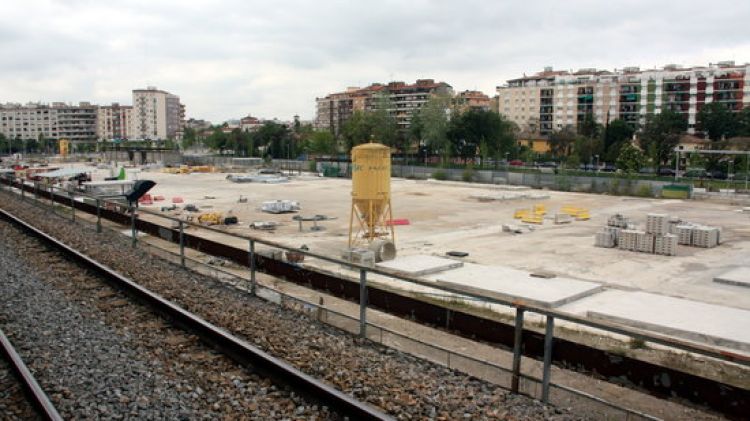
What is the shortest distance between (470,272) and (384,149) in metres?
5.42

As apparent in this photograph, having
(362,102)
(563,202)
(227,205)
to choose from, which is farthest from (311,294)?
(362,102)

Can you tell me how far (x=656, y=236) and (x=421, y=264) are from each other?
991 cm

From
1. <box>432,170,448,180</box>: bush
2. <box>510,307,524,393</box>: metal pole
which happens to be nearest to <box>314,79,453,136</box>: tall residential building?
<box>432,170,448,180</box>: bush

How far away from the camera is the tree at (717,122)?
94312 mm

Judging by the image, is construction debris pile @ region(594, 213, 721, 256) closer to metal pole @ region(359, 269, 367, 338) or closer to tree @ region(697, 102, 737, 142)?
metal pole @ region(359, 269, 367, 338)

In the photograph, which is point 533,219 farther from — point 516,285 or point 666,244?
point 516,285

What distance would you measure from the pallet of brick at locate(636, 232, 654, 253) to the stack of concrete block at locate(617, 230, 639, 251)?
13cm

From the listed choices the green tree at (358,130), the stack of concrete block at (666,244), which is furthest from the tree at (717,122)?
the stack of concrete block at (666,244)

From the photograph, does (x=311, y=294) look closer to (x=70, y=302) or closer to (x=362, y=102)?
(x=70, y=302)

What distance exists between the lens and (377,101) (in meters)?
108

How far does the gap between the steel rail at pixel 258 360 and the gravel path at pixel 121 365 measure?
0.43 feet

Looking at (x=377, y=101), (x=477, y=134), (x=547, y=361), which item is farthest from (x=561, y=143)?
(x=547, y=361)

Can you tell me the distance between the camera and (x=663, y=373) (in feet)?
18.2

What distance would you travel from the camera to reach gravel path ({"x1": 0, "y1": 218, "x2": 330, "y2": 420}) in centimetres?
595
